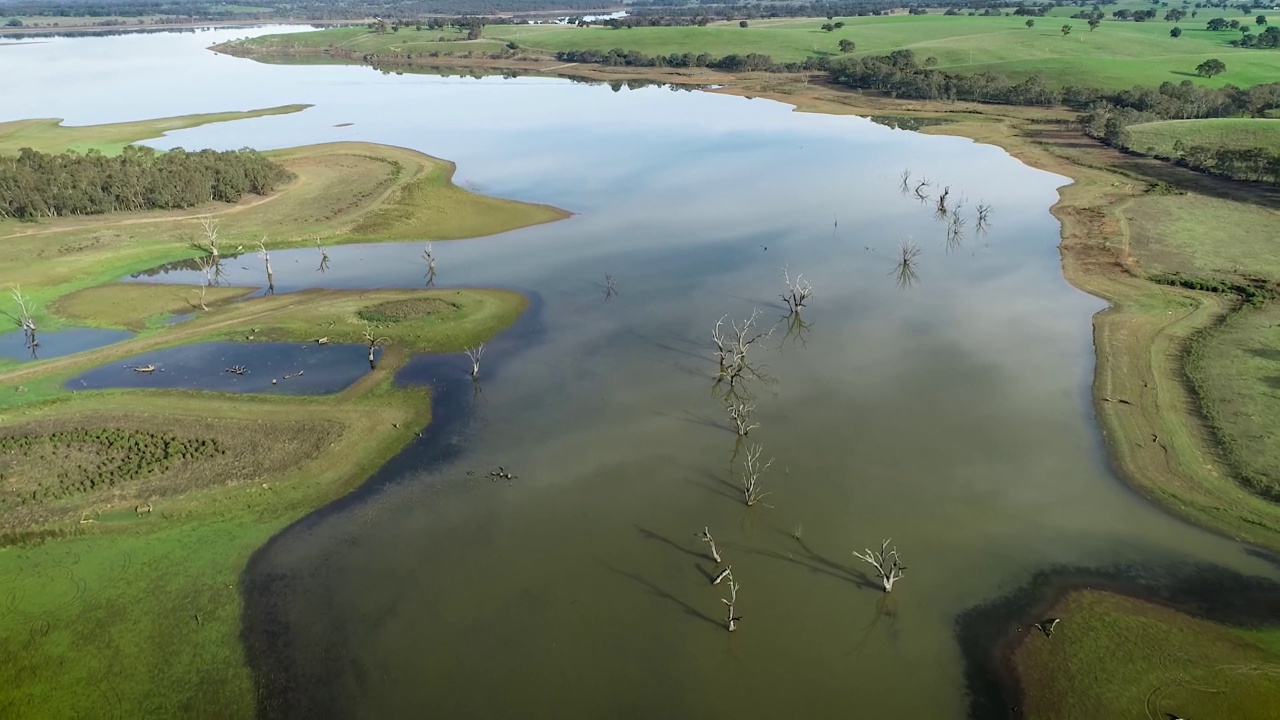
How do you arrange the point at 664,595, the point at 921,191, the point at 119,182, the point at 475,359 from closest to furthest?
the point at 664,595, the point at 475,359, the point at 119,182, the point at 921,191

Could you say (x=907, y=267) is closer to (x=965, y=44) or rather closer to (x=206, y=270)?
(x=206, y=270)

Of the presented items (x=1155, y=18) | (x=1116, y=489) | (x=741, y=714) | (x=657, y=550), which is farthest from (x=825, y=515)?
(x=1155, y=18)

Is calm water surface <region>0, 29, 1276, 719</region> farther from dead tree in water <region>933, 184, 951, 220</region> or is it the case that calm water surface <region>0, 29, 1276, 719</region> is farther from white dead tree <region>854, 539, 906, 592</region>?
dead tree in water <region>933, 184, 951, 220</region>

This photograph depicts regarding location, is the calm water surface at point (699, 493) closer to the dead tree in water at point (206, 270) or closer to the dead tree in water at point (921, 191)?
the dead tree in water at point (206, 270)

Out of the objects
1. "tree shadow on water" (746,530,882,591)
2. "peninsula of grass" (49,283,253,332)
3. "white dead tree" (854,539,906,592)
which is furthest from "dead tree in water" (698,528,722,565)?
"peninsula of grass" (49,283,253,332)

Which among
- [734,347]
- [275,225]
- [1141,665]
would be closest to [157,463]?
[734,347]
